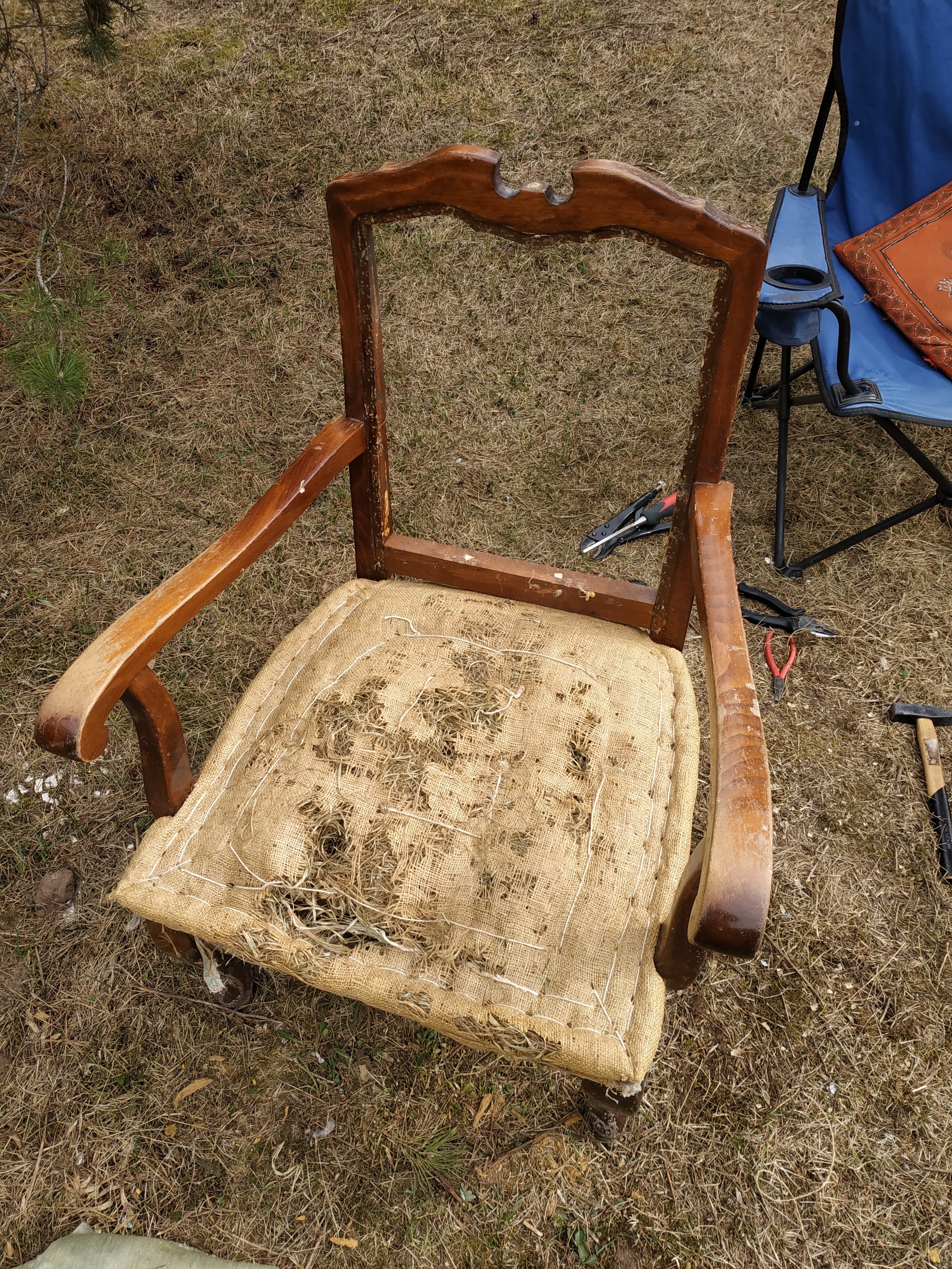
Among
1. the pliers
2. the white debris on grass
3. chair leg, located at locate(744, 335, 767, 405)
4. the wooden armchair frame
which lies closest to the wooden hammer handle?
the pliers

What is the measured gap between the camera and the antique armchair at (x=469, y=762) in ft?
3.37

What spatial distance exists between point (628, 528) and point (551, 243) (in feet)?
4.61

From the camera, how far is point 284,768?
48.1 inches

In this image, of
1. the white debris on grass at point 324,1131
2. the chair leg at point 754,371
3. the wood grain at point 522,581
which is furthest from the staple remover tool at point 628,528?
the white debris on grass at point 324,1131

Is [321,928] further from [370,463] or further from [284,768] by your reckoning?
[370,463]

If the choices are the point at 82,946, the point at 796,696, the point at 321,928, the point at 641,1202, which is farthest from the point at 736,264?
the point at 82,946

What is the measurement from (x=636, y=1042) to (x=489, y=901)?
0.26 m

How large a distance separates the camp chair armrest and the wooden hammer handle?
1.21 metres

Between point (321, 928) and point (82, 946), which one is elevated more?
point (321, 928)

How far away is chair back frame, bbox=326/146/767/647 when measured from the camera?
1.05 meters

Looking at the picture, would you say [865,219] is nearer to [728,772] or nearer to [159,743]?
[728,772]

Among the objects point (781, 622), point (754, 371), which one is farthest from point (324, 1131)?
point (754, 371)

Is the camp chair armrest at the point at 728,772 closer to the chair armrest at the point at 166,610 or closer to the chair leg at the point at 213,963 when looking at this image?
the chair armrest at the point at 166,610

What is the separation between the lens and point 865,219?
249cm
